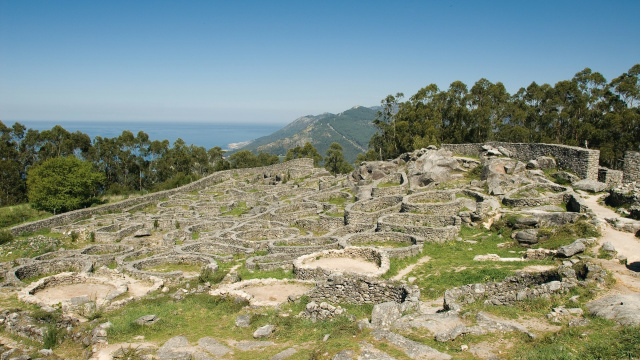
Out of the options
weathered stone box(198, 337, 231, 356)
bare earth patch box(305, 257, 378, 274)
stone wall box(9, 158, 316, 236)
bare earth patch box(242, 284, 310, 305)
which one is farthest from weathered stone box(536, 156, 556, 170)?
stone wall box(9, 158, 316, 236)

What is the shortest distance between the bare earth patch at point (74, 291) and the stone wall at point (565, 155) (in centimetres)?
3422

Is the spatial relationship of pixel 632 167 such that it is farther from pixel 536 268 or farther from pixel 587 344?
pixel 587 344

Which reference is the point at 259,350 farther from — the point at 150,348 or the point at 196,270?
the point at 196,270

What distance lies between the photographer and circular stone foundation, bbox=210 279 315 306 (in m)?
16.9

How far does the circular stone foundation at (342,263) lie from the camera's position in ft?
63.6

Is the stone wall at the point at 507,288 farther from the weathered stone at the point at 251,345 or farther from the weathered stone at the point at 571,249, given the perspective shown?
the weathered stone at the point at 251,345

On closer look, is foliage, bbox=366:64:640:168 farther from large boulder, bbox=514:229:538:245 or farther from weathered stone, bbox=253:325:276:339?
weathered stone, bbox=253:325:276:339

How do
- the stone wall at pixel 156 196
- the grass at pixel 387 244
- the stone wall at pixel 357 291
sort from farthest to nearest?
1. the stone wall at pixel 156 196
2. the grass at pixel 387 244
3. the stone wall at pixel 357 291

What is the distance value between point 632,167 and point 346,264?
27037 mm

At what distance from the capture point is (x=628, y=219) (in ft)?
66.0

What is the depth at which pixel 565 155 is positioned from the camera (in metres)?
33.8

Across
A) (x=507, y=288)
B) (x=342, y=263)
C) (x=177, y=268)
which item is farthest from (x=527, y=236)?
(x=177, y=268)

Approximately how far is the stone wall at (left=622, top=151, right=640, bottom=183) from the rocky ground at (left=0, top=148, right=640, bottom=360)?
5119mm

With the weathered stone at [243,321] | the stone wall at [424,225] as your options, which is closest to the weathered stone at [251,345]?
the weathered stone at [243,321]
